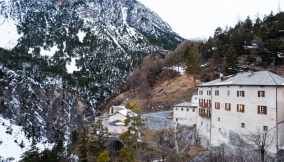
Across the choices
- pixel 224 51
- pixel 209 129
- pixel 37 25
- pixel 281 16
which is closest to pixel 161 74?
pixel 224 51

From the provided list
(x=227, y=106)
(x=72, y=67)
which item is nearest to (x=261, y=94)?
(x=227, y=106)

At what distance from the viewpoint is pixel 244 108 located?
141 feet

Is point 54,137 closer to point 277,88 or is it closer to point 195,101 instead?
point 195,101

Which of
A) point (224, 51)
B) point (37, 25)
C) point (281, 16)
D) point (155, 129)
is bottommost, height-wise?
point (155, 129)

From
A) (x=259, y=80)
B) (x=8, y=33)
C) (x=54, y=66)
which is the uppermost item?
(x=8, y=33)

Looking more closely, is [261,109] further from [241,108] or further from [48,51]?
[48,51]

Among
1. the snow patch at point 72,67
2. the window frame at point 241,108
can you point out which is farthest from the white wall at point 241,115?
the snow patch at point 72,67

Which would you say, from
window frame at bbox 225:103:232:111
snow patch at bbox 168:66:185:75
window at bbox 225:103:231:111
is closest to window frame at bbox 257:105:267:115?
window frame at bbox 225:103:232:111

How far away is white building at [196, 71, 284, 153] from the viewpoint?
38.7 metres

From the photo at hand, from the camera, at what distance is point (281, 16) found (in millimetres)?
89312

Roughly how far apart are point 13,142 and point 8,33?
346 feet

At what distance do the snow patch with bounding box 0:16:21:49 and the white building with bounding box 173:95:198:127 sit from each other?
11190 centimetres

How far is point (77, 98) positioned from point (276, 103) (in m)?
92.9

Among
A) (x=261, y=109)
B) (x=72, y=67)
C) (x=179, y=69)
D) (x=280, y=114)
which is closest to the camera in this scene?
(x=280, y=114)
